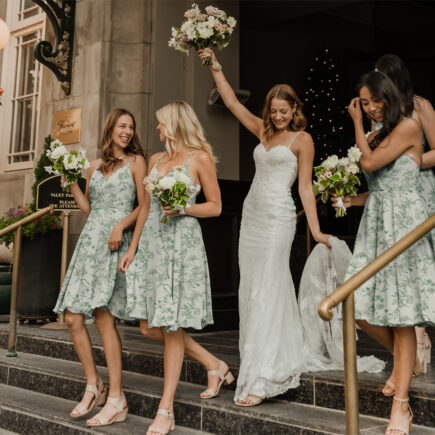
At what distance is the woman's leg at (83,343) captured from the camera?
380 cm

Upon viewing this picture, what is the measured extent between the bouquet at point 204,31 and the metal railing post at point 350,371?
1.96m

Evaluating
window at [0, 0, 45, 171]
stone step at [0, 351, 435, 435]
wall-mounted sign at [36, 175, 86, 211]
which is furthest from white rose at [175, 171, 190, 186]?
window at [0, 0, 45, 171]

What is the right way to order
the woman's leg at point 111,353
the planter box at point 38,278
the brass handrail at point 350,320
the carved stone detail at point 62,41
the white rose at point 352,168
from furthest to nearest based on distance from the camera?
the carved stone detail at point 62,41
the planter box at point 38,278
the woman's leg at point 111,353
the white rose at point 352,168
the brass handrail at point 350,320

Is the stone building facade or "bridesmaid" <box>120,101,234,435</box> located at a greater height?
the stone building facade

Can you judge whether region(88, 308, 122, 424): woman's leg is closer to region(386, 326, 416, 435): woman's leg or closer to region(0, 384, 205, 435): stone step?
region(0, 384, 205, 435): stone step

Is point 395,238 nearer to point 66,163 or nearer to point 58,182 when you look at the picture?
point 66,163

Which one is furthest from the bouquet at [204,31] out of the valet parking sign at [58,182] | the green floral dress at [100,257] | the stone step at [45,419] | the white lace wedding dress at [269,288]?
the valet parking sign at [58,182]

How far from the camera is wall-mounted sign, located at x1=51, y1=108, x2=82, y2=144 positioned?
7.22 meters

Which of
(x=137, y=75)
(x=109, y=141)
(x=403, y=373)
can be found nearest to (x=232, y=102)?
(x=109, y=141)

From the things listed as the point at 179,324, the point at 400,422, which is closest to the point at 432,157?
the point at 400,422

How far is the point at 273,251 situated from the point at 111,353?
1181 mm

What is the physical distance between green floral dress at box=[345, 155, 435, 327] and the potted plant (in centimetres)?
437

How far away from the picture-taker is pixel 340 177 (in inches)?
126

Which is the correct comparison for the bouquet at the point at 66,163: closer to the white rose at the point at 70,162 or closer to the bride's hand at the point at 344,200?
the white rose at the point at 70,162
